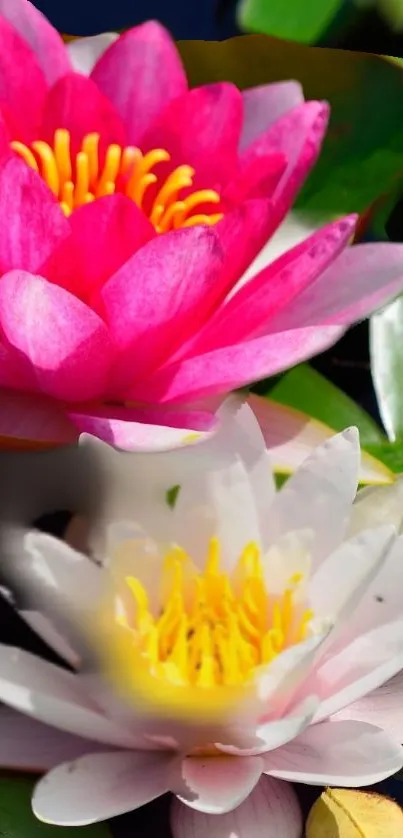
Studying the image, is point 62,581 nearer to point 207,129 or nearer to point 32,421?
point 32,421

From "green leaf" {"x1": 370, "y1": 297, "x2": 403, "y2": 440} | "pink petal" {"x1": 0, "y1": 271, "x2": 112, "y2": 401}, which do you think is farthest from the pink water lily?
"green leaf" {"x1": 370, "y1": 297, "x2": 403, "y2": 440}

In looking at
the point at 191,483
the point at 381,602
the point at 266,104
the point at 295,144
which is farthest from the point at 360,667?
the point at 266,104

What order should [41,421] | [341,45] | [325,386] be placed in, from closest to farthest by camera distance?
[41,421] → [325,386] → [341,45]

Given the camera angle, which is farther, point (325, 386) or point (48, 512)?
point (325, 386)

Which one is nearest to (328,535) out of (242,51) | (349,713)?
(349,713)

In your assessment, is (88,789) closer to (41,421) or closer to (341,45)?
(41,421)

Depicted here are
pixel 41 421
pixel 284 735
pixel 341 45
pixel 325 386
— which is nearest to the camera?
pixel 284 735

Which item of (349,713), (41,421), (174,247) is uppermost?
(174,247)

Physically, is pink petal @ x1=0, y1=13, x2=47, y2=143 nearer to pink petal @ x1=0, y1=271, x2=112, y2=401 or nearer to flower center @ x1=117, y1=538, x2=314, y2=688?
pink petal @ x1=0, y1=271, x2=112, y2=401
